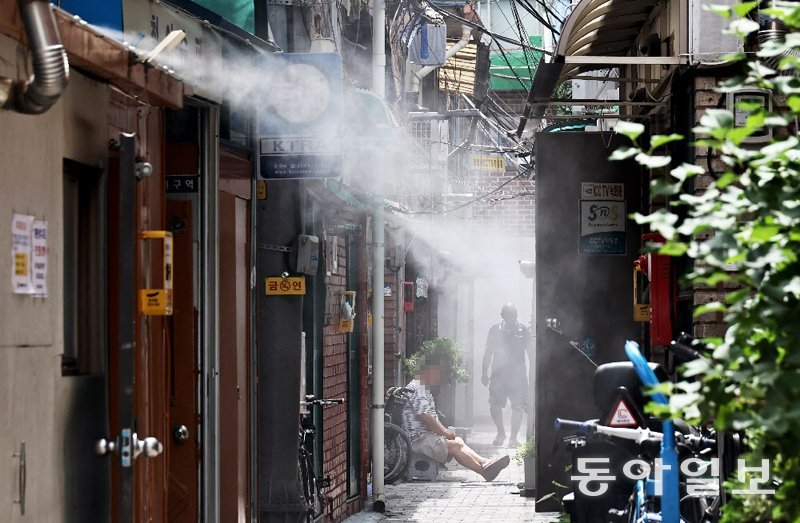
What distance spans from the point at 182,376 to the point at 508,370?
13059mm

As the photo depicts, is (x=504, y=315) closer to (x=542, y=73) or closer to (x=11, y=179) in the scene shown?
(x=542, y=73)

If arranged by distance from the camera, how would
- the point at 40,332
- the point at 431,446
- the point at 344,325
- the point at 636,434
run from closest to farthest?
1. the point at 40,332
2. the point at 636,434
3. the point at 344,325
4. the point at 431,446

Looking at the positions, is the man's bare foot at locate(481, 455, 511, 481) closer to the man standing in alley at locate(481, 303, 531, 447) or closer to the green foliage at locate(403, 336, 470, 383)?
the man standing in alley at locate(481, 303, 531, 447)

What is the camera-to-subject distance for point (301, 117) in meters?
10.2

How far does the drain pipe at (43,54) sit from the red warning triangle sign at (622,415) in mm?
2943

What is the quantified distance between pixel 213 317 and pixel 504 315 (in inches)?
538

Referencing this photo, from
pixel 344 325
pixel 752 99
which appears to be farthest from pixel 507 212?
pixel 752 99

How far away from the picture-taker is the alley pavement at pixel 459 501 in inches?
526

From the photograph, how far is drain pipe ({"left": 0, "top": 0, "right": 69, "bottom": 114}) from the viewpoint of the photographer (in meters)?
5.00

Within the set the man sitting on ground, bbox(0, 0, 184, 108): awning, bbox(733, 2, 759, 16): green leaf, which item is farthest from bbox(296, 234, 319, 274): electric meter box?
bbox(733, 2, 759, 16): green leaf

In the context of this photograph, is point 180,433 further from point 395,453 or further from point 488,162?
point 488,162

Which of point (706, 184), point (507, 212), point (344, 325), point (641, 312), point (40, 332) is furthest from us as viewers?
point (507, 212)

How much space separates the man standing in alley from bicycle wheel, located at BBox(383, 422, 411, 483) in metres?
5.02

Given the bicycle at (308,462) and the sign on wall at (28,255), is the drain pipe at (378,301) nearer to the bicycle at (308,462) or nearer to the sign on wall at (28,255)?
the bicycle at (308,462)
